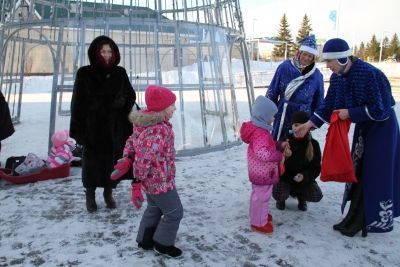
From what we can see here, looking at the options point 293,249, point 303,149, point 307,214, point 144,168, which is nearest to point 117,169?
point 144,168

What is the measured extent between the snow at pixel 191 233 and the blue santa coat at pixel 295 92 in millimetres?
1028

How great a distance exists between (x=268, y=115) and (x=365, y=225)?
130 cm

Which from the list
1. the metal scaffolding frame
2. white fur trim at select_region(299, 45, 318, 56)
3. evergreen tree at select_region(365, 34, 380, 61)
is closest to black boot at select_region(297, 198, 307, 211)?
white fur trim at select_region(299, 45, 318, 56)

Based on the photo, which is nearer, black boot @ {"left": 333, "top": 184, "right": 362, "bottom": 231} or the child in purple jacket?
the child in purple jacket

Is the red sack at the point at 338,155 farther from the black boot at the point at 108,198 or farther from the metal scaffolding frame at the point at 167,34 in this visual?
the metal scaffolding frame at the point at 167,34

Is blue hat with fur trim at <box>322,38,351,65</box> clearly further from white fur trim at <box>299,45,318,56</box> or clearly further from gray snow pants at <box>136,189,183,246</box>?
gray snow pants at <box>136,189,183,246</box>

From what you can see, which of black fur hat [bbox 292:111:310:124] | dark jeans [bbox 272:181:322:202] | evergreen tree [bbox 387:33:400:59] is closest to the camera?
black fur hat [bbox 292:111:310:124]

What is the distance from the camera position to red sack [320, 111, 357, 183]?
331 centimetres

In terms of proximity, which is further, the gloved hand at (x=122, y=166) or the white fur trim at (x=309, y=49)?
the white fur trim at (x=309, y=49)

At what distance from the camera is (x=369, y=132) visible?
3.30 metres

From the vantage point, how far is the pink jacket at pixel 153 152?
2.84 meters

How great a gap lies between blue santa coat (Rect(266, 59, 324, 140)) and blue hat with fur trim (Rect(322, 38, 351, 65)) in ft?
2.79

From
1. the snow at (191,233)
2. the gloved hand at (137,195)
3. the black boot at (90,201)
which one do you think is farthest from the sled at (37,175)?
the gloved hand at (137,195)

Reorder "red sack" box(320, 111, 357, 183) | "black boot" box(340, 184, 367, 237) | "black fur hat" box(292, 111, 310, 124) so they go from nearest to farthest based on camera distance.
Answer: "red sack" box(320, 111, 357, 183), "black boot" box(340, 184, 367, 237), "black fur hat" box(292, 111, 310, 124)
